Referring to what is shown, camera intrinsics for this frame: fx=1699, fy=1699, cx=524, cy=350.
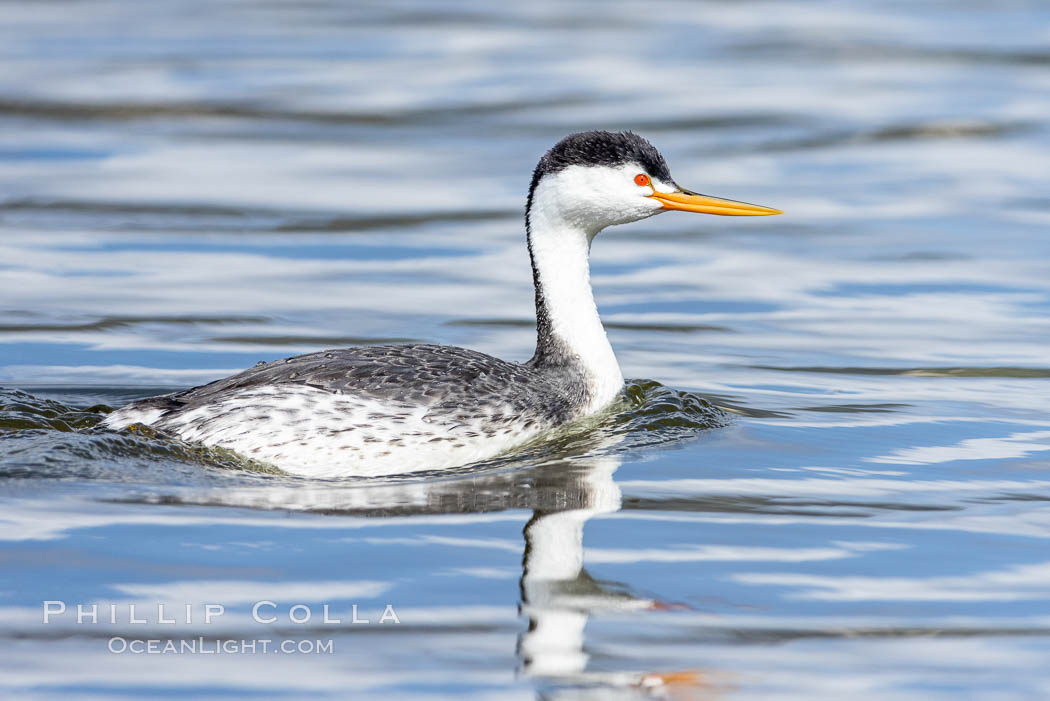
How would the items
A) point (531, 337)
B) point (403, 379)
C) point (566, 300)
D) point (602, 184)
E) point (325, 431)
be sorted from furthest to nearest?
point (531, 337)
point (566, 300)
point (602, 184)
point (403, 379)
point (325, 431)

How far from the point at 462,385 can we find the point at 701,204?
1845 mm

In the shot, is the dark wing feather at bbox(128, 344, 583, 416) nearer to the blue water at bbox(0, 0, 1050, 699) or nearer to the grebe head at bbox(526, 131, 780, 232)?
the blue water at bbox(0, 0, 1050, 699)

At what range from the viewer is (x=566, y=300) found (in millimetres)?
9203

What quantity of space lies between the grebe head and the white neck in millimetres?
64

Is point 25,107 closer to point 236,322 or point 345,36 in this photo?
point 345,36

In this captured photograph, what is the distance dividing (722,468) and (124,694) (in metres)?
3.72

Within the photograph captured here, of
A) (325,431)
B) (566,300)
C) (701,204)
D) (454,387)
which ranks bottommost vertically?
(325,431)

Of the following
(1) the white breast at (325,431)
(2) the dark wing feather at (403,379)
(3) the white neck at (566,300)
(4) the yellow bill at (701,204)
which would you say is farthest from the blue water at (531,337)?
(4) the yellow bill at (701,204)

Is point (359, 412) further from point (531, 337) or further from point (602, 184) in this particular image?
point (531, 337)

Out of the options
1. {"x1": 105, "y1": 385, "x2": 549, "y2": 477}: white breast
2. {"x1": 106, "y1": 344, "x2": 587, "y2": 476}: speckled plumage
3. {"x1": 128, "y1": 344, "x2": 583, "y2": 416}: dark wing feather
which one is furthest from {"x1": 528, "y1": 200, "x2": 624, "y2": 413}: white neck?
{"x1": 105, "y1": 385, "x2": 549, "y2": 477}: white breast

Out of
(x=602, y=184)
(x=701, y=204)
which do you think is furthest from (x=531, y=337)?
(x=602, y=184)

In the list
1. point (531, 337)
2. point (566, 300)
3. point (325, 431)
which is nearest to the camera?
point (325, 431)

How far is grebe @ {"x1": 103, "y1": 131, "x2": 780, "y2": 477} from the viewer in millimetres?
8016

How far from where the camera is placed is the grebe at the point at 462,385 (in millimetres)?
8016
